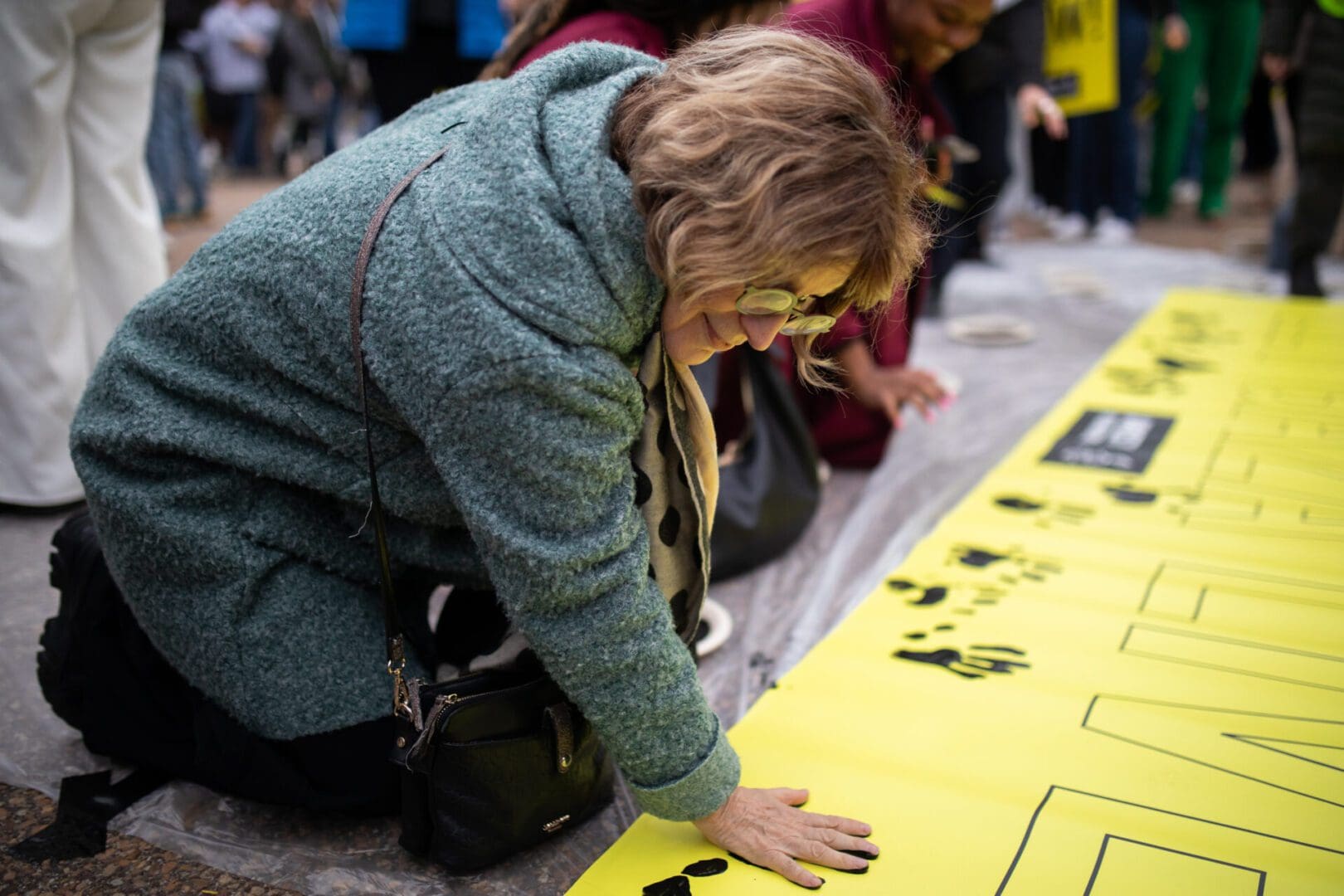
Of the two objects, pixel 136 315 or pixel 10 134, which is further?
pixel 10 134

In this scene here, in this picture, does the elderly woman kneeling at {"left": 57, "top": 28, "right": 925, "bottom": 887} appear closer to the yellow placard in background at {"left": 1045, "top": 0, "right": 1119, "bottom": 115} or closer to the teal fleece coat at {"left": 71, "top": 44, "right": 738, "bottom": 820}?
the teal fleece coat at {"left": 71, "top": 44, "right": 738, "bottom": 820}

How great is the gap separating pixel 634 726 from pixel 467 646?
0.38m

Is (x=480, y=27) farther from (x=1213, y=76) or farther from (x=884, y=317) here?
(x=1213, y=76)

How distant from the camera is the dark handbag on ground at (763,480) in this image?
1908 millimetres

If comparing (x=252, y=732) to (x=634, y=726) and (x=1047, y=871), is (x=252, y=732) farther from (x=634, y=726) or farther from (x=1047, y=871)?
(x=1047, y=871)

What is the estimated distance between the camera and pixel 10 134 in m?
1.78

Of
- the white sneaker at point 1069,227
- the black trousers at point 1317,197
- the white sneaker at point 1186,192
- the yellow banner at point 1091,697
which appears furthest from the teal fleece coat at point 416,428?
the white sneaker at point 1186,192

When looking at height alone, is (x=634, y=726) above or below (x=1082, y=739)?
above

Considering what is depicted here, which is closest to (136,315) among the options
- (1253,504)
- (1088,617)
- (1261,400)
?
(1088,617)

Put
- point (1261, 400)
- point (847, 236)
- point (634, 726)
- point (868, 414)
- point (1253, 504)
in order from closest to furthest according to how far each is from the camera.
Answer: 1. point (847, 236)
2. point (634, 726)
3. point (1253, 504)
4. point (868, 414)
5. point (1261, 400)

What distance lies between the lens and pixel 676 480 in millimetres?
1158

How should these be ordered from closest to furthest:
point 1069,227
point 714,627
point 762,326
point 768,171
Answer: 1. point 768,171
2. point 762,326
3. point 714,627
4. point 1069,227

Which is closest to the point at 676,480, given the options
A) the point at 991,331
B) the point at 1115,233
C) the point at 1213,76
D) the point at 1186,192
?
the point at 991,331

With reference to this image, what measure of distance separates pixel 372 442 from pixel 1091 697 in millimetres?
984
